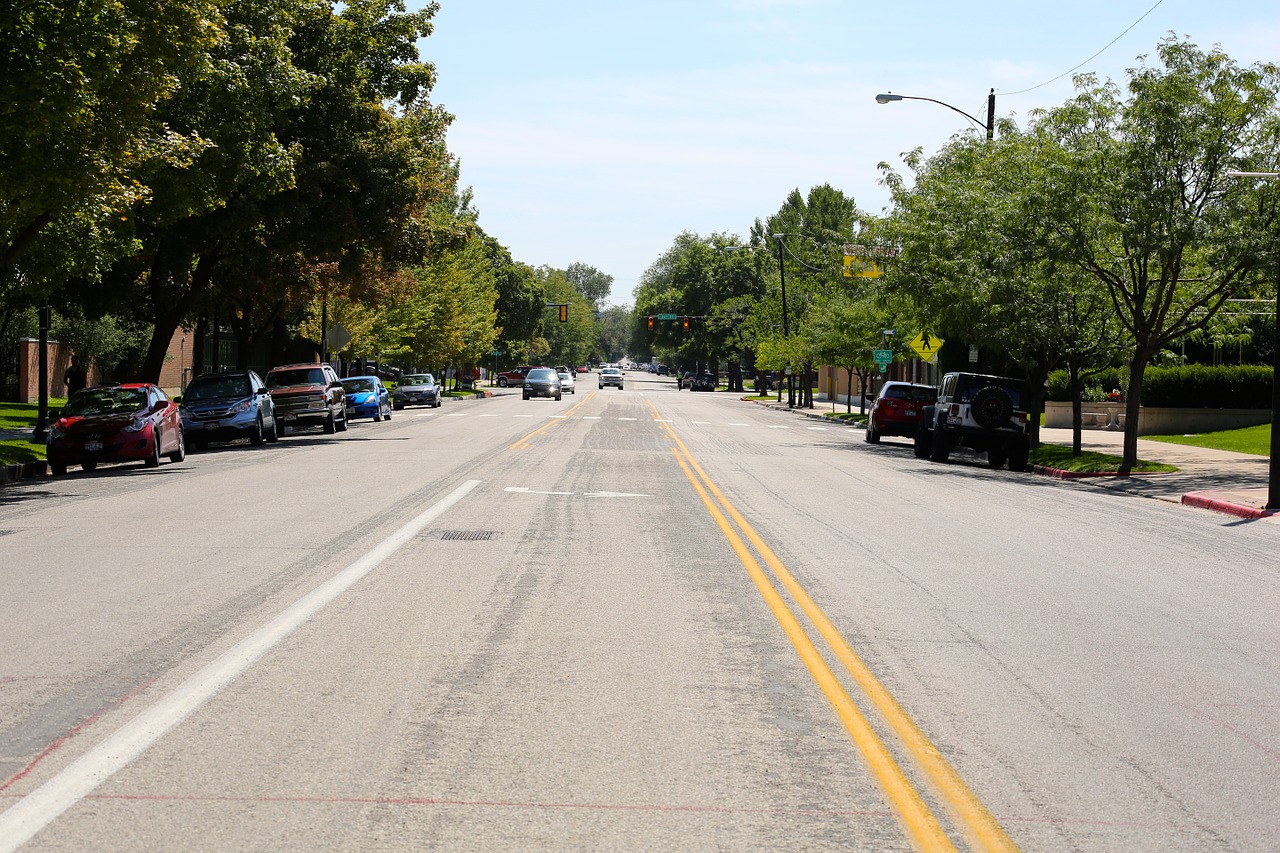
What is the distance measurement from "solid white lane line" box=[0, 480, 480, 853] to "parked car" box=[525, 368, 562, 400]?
60.2m

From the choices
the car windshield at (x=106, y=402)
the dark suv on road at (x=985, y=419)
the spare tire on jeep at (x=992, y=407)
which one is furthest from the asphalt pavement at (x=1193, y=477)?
the spare tire on jeep at (x=992, y=407)

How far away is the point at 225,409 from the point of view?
29.4 meters

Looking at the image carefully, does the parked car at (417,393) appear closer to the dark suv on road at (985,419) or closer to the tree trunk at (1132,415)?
the dark suv on road at (985,419)

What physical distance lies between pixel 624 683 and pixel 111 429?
709 inches

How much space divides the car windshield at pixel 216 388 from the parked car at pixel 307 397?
15.9 ft

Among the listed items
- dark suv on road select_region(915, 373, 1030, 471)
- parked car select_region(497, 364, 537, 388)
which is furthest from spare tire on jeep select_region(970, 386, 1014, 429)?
parked car select_region(497, 364, 537, 388)

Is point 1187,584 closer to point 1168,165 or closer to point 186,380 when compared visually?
point 1168,165

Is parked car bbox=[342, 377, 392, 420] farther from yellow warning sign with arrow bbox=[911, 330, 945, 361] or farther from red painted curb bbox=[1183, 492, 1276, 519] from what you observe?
red painted curb bbox=[1183, 492, 1276, 519]

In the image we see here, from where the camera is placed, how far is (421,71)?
113 ft

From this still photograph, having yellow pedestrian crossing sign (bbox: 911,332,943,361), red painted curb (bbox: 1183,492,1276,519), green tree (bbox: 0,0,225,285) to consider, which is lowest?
red painted curb (bbox: 1183,492,1276,519)

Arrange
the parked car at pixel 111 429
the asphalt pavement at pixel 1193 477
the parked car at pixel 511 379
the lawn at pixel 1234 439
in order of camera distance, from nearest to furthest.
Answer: the asphalt pavement at pixel 1193 477, the parked car at pixel 111 429, the lawn at pixel 1234 439, the parked car at pixel 511 379

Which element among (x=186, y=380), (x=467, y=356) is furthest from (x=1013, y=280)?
(x=467, y=356)

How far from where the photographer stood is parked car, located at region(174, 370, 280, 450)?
29.1m

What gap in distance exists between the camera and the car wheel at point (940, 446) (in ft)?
95.1
